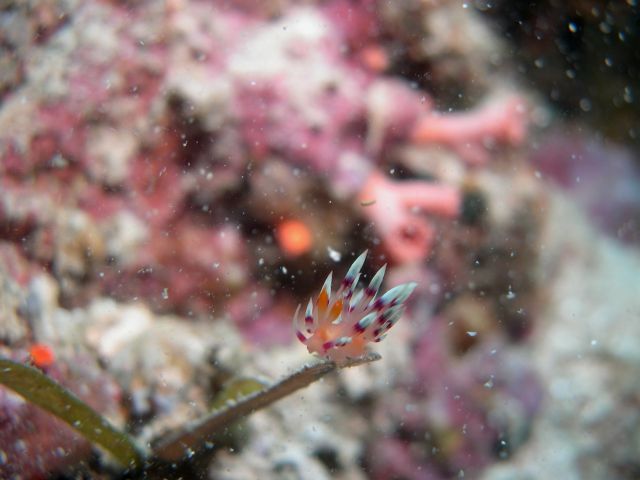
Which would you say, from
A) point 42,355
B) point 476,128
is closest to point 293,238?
point 42,355

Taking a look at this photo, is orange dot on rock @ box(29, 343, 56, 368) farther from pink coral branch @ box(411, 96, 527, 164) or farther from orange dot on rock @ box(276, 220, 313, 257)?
pink coral branch @ box(411, 96, 527, 164)

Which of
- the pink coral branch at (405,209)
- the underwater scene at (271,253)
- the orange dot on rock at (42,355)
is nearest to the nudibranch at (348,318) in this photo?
the underwater scene at (271,253)

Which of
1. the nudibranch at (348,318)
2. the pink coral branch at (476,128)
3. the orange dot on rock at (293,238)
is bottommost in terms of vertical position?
the nudibranch at (348,318)

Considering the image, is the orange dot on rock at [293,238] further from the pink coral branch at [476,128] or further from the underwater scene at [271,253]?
the pink coral branch at [476,128]

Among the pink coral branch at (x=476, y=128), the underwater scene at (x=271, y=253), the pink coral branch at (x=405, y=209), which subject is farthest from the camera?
the pink coral branch at (x=476, y=128)

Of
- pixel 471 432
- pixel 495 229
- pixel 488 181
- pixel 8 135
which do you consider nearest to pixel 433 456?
pixel 471 432

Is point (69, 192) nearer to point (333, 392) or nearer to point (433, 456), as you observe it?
point (333, 392)

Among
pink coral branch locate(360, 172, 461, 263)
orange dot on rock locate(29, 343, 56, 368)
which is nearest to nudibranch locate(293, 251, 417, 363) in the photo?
pink coral branch locate(360, 172, 461, 263)

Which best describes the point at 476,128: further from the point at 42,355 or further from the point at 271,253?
the point at 42,355
